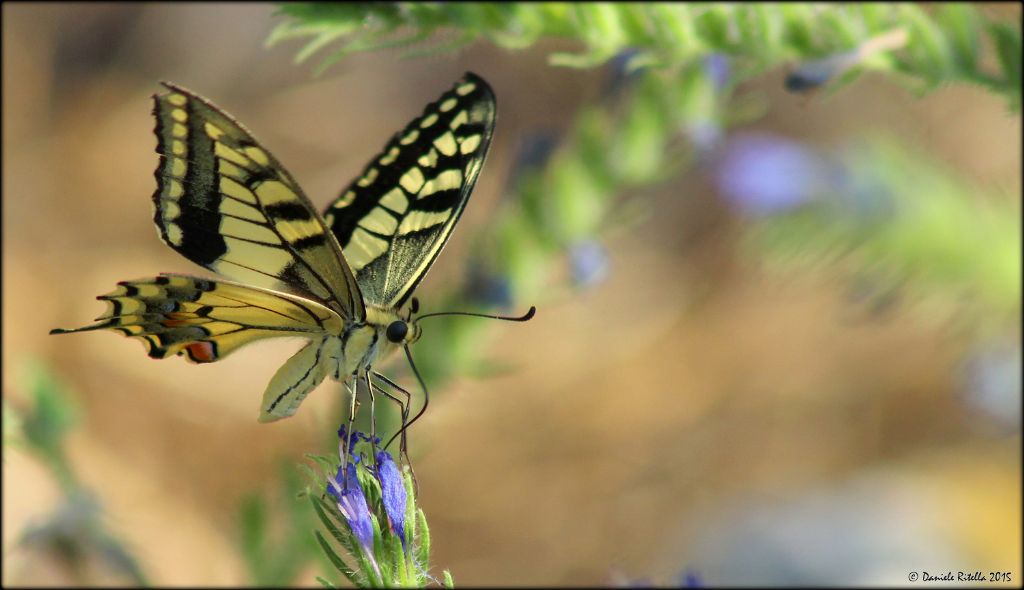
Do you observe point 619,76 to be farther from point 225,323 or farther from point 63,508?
point 63,508

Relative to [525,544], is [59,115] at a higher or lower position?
higher

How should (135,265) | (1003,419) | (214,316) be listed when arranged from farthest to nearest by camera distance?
(135,265) → (1003,419) → (214,316)

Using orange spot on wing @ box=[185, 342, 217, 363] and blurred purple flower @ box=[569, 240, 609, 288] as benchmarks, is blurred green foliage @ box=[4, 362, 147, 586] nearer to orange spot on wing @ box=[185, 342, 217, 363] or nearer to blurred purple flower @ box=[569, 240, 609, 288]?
orange spot on wing @ box=[185, 342, 217, 363]

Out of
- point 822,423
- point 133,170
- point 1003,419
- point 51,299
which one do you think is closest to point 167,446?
point 51,299

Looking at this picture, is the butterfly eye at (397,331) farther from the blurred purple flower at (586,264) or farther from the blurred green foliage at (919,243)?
the blurred green foliage at (919,243)

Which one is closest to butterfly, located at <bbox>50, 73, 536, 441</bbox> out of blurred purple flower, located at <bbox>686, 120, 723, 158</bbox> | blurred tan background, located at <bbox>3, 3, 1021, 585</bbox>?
blurred purple flower, located at <bbox>686, 120, 723, 158</bbox>

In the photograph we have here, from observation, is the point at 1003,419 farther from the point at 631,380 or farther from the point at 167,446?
the point at 167,446
